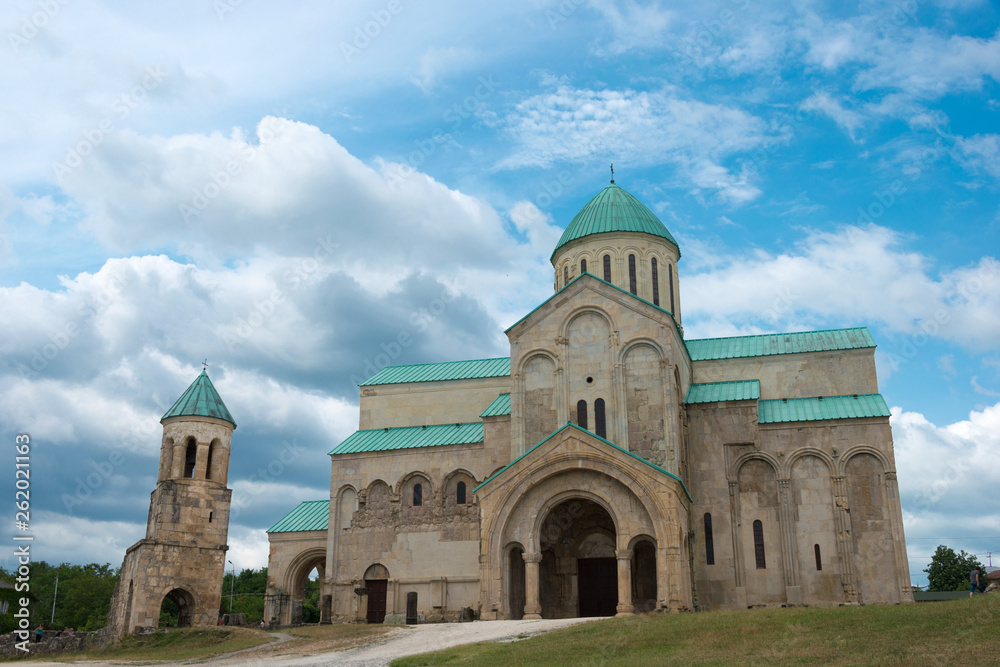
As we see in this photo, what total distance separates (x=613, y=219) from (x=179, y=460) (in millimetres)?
20773

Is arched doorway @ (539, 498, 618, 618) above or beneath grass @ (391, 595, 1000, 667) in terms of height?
above

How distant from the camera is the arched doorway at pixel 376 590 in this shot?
30.6 meters

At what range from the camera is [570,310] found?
2947 cm

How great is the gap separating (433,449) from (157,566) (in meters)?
11.5

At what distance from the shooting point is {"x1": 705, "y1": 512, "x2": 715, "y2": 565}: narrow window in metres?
28.4

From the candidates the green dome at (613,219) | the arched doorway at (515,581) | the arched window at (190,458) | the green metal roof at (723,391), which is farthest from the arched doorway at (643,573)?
the arched window at (190,458)

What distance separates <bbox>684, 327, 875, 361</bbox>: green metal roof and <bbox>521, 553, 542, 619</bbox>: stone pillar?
42.8 feet

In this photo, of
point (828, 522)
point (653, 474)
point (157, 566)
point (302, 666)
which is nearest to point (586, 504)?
point (653, 474)

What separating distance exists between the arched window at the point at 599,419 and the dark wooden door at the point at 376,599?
33.3 feet

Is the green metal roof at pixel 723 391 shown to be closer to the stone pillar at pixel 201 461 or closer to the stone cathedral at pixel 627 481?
the stone cathedral at pixel 627 481

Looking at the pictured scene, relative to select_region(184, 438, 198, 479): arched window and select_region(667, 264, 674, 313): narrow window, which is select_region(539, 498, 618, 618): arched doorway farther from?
select_region(184, 438, 198, 479): arched window

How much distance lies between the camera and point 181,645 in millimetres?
26156

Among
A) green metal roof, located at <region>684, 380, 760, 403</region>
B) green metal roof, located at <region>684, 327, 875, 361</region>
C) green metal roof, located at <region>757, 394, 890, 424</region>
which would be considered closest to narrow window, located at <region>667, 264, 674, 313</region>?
green metal roof, located at <region>684, 327, 875, 361</region>

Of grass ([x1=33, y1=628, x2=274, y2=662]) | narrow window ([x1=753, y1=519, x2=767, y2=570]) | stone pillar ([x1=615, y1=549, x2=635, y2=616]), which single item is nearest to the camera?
stone pillar ([x1=615, y1=549, x2=635, y2=616])
